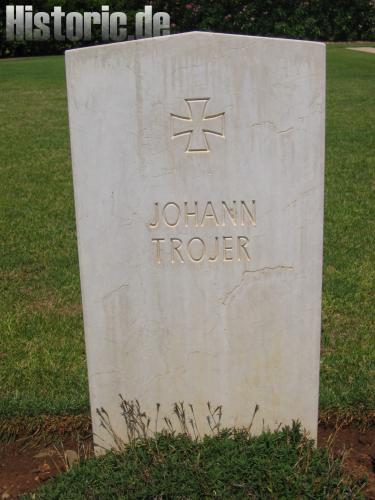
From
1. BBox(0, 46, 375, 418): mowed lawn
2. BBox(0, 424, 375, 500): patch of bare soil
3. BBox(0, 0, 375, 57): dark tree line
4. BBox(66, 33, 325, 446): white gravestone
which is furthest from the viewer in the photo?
BBox(0, 0, 375, 57): dark tree line

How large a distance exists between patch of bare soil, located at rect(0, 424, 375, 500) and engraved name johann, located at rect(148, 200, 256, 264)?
856 millimetres

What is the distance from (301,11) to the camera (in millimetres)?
26453

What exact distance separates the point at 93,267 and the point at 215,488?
35.7 inches

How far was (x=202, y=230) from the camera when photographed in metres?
2.90

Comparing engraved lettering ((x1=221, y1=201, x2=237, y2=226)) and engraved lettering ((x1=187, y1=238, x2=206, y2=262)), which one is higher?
engraved lettering ((x1=221, y1=201, x2=237, y2=226))

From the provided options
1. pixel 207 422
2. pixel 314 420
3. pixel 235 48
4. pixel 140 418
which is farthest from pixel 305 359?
pixel 235 48

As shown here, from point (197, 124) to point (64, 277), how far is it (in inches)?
109

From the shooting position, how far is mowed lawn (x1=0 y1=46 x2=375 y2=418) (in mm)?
3775

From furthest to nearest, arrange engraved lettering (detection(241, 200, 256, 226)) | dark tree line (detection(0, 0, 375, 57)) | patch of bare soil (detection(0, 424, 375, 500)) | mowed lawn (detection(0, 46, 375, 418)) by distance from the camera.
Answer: dark tree line (detection(0, 0, 375, 57))
mowed lawn (detection(0, 46, 375, 418))
patch of bare soil (detection(0, 424, 375, 500))
engraved lettering (detection(241, 200, 256, 226))

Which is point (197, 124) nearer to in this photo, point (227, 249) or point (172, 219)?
point (172, 219)

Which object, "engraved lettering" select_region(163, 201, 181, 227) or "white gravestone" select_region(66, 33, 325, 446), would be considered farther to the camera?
"engraved lettering" select_region(163, 201, 181, 227)

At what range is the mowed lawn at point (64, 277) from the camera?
3775 millimetres

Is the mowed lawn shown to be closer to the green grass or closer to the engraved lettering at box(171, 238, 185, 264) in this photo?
the green grass

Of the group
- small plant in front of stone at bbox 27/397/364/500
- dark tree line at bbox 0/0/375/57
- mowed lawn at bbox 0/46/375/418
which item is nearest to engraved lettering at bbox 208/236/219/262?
small plant in front of stone at bbox 27/397/364/500
